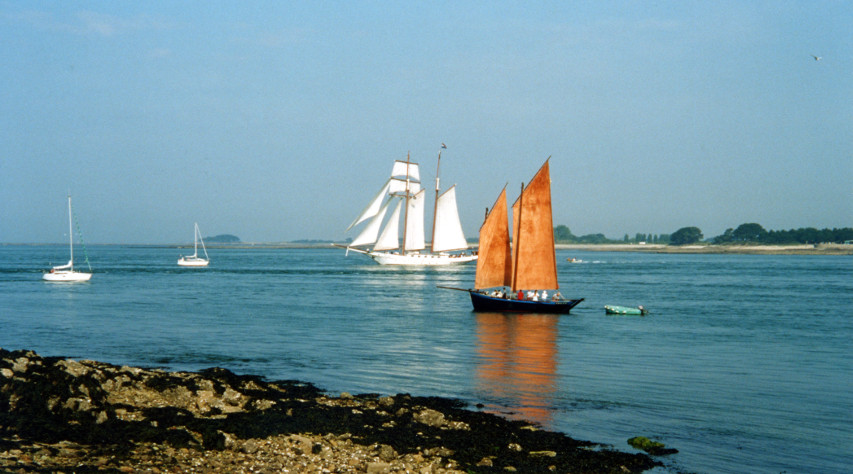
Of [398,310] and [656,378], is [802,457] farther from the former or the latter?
[398,310]

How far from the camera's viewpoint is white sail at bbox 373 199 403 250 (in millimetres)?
135875

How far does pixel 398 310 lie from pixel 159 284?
40.1 metres

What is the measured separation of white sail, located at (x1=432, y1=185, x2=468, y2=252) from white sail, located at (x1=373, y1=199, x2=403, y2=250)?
963 centimetres

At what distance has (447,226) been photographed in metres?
126

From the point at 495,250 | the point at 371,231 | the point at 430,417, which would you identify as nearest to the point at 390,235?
the point at 371,231

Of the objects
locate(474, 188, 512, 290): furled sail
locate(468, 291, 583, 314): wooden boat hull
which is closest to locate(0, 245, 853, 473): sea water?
locate(468, 291, 583, 314): wooden boat hull

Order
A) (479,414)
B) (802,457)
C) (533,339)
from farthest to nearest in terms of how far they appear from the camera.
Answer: (533,339)
(479,414)
(802,457)

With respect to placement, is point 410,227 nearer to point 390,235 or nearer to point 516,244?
point 390,235

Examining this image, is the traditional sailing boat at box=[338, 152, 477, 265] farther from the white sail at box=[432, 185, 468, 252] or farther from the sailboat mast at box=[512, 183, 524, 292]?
the sailboat mast at box=[512, 183, 524, 292]

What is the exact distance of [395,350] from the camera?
32438mm

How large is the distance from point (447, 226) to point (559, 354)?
3700 inches

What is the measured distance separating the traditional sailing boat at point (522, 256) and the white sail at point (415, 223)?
290ft

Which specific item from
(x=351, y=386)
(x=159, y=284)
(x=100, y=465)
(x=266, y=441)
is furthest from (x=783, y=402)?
(x=159, y=284)

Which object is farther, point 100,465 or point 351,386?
point 351,386
